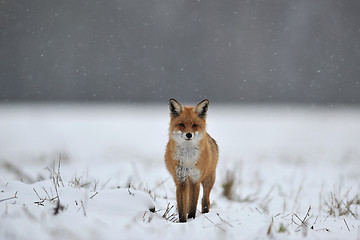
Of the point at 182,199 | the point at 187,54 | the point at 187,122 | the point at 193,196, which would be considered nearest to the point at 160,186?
the point at 193,196

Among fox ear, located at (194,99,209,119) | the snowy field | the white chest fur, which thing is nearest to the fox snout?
the white chest fur

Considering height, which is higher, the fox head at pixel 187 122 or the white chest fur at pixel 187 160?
the fox head at pixel 187 122

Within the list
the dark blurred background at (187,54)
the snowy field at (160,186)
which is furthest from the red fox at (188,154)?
the dark blurred background at (187,54)

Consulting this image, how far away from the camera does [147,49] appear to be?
5434 cm

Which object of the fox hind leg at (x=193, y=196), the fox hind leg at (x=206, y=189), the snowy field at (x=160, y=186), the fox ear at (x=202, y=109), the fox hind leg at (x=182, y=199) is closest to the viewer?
the snowy field at (x=160, y=186)

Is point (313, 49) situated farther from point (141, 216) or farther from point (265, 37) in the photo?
point (141, 216)

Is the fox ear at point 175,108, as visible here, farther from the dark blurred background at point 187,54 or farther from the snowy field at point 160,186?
the dark blurred background at point 187,54

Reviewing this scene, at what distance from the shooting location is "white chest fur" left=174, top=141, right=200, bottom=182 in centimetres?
390

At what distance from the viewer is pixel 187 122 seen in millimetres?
4012

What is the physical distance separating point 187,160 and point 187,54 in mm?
50698

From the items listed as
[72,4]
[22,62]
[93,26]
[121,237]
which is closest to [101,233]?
[121,237]

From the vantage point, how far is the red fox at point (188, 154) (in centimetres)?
390

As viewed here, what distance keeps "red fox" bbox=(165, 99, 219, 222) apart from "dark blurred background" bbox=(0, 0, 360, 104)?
44026 mm

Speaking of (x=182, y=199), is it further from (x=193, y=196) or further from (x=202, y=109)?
(x=202, y=109)
